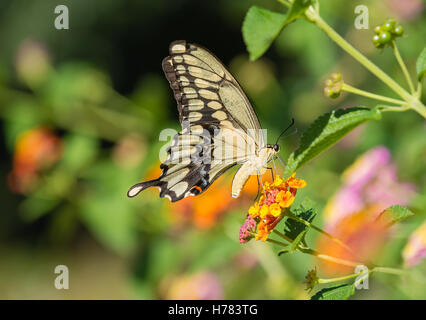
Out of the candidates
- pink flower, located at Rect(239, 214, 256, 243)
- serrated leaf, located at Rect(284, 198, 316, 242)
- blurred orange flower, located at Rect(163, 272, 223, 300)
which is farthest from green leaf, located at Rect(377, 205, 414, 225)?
blurred orange flower, located at Rect(163, 272, 223, 300)

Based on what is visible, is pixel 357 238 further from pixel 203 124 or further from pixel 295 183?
pixel 203 124

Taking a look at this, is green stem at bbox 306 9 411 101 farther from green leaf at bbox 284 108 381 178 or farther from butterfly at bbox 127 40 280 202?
butterfly at bbox 127 40 280 202

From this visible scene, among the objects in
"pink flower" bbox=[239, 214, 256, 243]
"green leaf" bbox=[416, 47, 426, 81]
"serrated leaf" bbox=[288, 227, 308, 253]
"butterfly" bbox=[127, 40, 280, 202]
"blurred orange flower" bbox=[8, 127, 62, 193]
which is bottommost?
"serrated leaf" bbox=[288, 227, 308, 253]

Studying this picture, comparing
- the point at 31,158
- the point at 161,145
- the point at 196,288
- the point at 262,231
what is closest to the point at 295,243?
the point at 262,231

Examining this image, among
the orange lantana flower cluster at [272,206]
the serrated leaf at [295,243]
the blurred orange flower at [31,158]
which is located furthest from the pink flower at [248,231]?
the blurred orange flower at [31,158]

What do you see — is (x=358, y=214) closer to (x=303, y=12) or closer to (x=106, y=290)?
(x=303, y=12)

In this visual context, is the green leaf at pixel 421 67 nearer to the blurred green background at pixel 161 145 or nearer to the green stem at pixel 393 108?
the green stem at pixel 393 108
